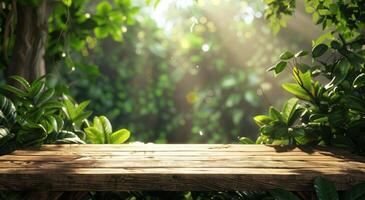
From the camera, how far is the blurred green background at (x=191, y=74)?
261 inches

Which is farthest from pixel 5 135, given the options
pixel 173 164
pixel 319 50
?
pixel 319 50

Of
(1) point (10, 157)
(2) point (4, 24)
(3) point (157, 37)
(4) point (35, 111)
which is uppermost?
(3) point (157, 37)

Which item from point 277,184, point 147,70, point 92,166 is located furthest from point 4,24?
point 147,70

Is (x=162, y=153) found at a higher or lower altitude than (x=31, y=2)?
lower

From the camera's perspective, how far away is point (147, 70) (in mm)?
6938

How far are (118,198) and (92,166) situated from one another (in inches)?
21.1

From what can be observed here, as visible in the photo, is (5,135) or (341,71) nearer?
(5,135)

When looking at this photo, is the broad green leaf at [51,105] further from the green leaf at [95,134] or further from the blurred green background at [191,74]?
the blurred green background at [191,74]

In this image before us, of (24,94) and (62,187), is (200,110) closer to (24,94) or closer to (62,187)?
(24,94)

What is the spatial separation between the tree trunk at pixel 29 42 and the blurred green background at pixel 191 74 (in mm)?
2814

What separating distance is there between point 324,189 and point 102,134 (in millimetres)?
1452

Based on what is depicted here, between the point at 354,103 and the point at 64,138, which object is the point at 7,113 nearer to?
the point at 64,138

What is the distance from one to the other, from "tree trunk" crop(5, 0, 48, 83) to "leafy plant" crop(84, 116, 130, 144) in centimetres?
Result: 72

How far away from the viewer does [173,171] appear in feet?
5.99
